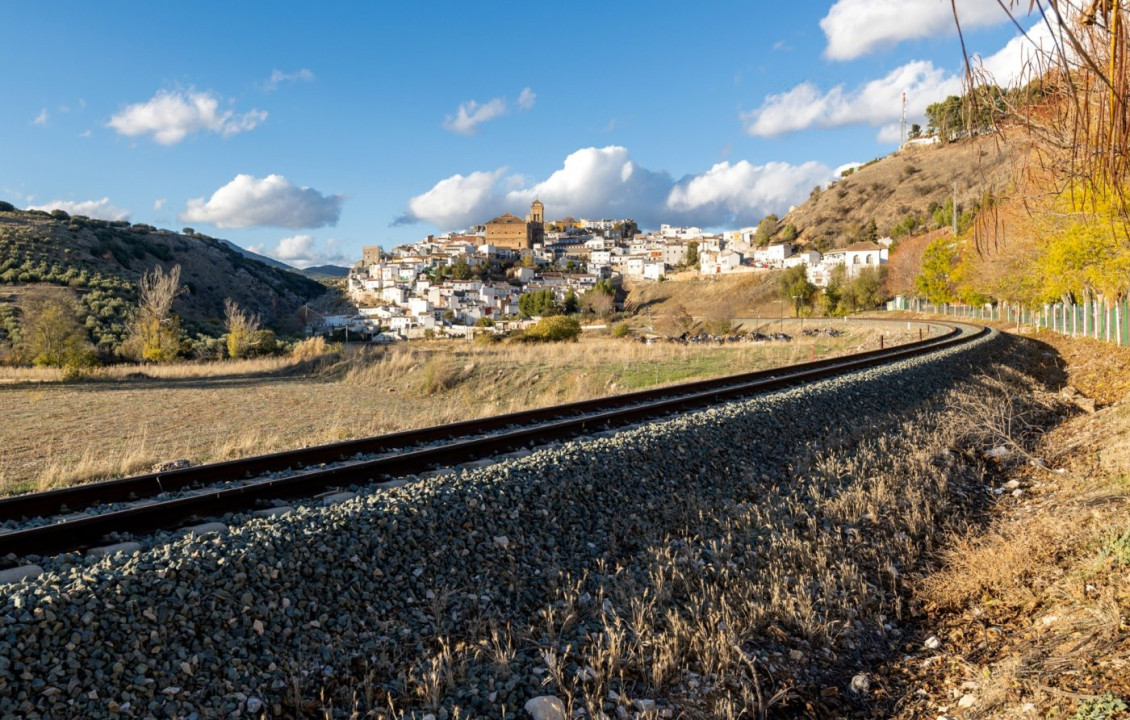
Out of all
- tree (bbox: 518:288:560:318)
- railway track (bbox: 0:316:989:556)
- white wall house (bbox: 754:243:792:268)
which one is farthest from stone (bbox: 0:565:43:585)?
white wall house (bbox: 754:243:792:268)

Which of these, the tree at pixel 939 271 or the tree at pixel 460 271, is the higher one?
the tree at pixel 460 271

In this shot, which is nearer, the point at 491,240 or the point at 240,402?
the point at 240,402

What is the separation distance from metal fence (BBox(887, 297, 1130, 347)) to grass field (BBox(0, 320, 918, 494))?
25.3 ft

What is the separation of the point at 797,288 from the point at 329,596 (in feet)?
272

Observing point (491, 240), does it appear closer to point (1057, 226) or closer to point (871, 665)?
point (1057, 226)

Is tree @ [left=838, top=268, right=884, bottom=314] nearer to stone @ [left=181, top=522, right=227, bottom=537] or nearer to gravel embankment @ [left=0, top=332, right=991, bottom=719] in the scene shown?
gravel embankment @ [left=0, top=332, right=991, bottom=719]

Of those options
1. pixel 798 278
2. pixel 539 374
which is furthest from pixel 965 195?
pixel 539 374

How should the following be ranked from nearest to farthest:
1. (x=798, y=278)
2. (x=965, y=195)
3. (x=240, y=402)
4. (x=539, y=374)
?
(x=240, y=402)
(x=539, y=374)
(x=798, y=278)
(x=965, y=195)

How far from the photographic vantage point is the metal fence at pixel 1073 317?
84.9 feet

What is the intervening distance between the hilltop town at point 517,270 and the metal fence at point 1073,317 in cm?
3108

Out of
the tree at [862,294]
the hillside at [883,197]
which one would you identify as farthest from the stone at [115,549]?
the hillside at [883,197]

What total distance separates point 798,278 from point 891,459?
87612 mm

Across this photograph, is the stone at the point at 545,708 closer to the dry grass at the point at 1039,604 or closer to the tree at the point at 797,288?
the dry grass at the point at 1039,604

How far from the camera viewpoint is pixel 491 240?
199875 mm
